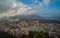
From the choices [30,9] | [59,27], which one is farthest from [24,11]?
[59,27]

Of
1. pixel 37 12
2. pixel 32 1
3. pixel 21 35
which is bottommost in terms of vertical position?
pixel 21 35

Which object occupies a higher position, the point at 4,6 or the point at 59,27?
the point at 4,6

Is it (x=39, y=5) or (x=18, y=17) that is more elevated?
(x=39, y=5)

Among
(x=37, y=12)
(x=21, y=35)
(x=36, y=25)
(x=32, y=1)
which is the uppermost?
(x=32, y=1)

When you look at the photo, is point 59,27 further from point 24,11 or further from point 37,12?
point 24,11

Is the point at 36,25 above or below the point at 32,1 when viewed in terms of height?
below

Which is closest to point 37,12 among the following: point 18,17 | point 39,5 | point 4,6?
point 39,5

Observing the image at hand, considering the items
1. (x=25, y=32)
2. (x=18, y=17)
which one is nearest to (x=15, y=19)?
(x=18, y=17)

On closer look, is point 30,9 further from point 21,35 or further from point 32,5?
point 21,35
